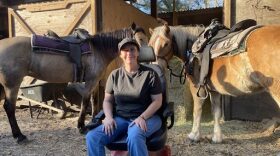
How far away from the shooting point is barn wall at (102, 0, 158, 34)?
7062mm

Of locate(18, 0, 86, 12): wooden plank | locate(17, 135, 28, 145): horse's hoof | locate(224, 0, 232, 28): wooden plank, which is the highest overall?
locate(18, 0, 86, 12): wooden plank

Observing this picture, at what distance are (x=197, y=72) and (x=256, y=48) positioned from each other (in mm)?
1211

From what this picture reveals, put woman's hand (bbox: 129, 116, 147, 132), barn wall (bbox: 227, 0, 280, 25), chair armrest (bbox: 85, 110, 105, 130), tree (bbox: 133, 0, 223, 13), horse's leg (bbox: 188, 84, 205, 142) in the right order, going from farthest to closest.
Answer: tree (bbox: 133, 0, 223, 13) → barn wall (bbox: 227, 0, 280, 25) → horse's leg (bbox: 188, 84, 205, 142) → chair armrest (bbox: 85, 110, 105, 130) → woman's hand (bbox: 129, 116, 147, 132)

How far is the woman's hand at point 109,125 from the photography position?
281 centimetres

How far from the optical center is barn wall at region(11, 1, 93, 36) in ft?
23.5

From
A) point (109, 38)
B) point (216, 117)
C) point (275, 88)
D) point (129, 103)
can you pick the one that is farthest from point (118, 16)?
point (129, 103)

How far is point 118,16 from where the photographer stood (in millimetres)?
7500

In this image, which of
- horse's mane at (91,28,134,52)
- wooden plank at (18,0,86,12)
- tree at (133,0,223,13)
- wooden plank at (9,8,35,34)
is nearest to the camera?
horse's mane at (91,28,134,52)

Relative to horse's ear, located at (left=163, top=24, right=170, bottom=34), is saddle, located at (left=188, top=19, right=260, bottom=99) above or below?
below

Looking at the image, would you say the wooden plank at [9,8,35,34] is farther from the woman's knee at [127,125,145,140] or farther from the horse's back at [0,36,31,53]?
the woman's knee at [127,125,145,140]

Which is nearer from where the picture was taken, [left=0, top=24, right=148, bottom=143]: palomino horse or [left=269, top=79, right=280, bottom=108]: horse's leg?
[left=269, top=79, right=280, bottom=108]: horse's leg

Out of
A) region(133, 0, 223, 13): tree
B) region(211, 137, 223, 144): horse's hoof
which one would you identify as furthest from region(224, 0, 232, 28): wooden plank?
region(133, 0, 223, 13): tree

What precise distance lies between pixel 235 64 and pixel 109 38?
2626 millimetres

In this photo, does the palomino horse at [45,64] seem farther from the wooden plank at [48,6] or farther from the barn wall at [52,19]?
the wooden plank at [48,6]
